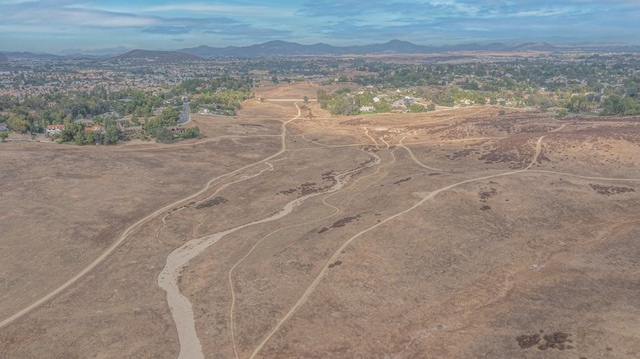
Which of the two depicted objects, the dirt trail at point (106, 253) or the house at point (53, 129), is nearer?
the dirt trail at point (106, 253)

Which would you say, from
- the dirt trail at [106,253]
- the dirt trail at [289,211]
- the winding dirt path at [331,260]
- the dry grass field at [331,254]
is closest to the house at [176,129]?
the dry grass field at [331,254]

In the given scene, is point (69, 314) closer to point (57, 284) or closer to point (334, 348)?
point (57, 284)

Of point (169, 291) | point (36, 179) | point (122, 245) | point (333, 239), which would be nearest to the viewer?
point (169, 291)

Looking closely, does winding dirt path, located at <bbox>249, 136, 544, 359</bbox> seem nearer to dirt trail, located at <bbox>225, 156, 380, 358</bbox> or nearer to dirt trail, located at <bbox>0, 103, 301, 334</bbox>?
dirt trail, located at <bbox>225, 156, 380, 358</bbox>

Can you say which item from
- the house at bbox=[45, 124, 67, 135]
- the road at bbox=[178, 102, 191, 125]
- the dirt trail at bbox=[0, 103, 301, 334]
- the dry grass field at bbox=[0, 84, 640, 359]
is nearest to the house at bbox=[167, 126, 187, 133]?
the road at bbox=[178, 102, 191, 125]

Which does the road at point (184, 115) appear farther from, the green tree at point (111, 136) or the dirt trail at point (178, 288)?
the dirt trail at point (178, 288)

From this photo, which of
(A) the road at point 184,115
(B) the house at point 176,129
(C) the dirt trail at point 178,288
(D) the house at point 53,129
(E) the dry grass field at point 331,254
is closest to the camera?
(E) the dry grass field at point 331,254

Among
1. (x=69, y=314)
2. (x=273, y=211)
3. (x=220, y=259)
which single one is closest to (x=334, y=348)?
(x=220, y=259)

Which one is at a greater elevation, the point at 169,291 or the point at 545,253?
the point at 545,253

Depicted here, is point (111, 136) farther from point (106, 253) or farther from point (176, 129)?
point (106, 253)
